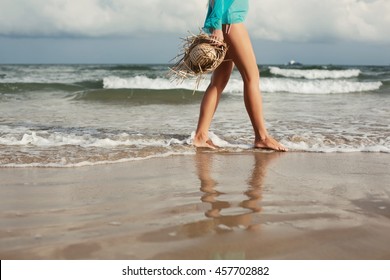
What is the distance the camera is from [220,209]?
8.28 ft

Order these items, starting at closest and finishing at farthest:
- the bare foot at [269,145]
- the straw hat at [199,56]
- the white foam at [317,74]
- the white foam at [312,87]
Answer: the straw hat at [199,56] < the bare foot at [269,145] < the white foam at [312,87] < the white foam at [317,74]

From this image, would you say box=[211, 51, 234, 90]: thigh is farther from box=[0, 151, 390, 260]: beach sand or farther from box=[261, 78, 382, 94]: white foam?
box=[261, 78, 382, 94]: white foam

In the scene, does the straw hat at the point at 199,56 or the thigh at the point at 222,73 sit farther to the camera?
the thigh at the point at 222,73

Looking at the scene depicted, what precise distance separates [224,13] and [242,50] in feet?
1.25

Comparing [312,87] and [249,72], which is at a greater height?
[249,72]

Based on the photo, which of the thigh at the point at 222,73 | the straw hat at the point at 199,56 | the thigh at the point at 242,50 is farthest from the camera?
the thigh at the point at 222,73

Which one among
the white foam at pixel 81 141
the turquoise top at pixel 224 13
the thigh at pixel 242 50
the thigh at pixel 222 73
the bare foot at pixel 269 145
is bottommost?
the white foam at pixel 81 141

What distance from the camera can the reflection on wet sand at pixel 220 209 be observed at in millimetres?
2145

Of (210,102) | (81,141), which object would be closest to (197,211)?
(210,102)

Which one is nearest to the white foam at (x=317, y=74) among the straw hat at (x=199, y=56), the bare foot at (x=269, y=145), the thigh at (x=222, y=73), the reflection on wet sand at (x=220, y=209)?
the thigh at (x=222, y=73)

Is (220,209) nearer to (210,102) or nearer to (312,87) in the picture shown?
(210,102)

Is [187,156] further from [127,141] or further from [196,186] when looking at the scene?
[196,186]

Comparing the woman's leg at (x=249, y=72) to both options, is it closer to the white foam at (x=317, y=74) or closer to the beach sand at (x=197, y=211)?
the beach sand at (x=197, y=211)
